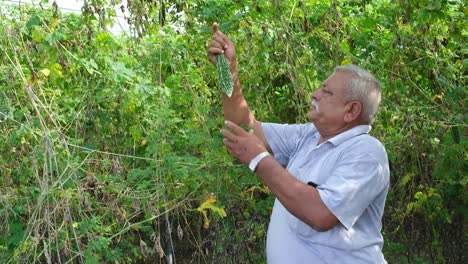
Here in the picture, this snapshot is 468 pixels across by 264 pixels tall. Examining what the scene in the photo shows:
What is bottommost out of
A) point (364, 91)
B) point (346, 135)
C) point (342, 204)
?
point (342, 204)

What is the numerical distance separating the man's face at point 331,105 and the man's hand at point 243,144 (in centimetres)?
29

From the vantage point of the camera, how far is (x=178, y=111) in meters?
4.59

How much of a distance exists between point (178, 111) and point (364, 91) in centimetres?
169

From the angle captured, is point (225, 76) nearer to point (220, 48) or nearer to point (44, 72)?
point (220, 48)

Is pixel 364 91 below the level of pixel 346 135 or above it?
above

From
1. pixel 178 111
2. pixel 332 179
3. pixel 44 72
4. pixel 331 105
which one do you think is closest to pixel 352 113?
pixel 331 105

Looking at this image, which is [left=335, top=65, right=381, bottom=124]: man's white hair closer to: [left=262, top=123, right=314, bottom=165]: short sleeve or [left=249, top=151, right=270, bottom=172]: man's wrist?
[left=262, top=123, right=314, bottom=165]: short sleeve

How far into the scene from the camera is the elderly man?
2793 millimetres

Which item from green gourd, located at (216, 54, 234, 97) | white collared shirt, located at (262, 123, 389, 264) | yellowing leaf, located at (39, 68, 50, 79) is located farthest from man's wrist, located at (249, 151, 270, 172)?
yellowing leaf, located at (39, 68, 50, 79)

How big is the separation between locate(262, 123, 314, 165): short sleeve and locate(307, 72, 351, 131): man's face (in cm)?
22

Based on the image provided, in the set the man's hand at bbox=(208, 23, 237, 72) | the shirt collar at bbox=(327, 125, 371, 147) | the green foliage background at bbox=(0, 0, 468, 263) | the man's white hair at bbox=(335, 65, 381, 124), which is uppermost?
the man's hand at bbox=(208, 23, 237, 72)

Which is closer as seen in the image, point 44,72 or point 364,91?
point 364,91

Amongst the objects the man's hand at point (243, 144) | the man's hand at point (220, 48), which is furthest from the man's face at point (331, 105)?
Answer: the man's hand at point (220, 48)

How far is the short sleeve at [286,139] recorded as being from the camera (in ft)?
10.8
